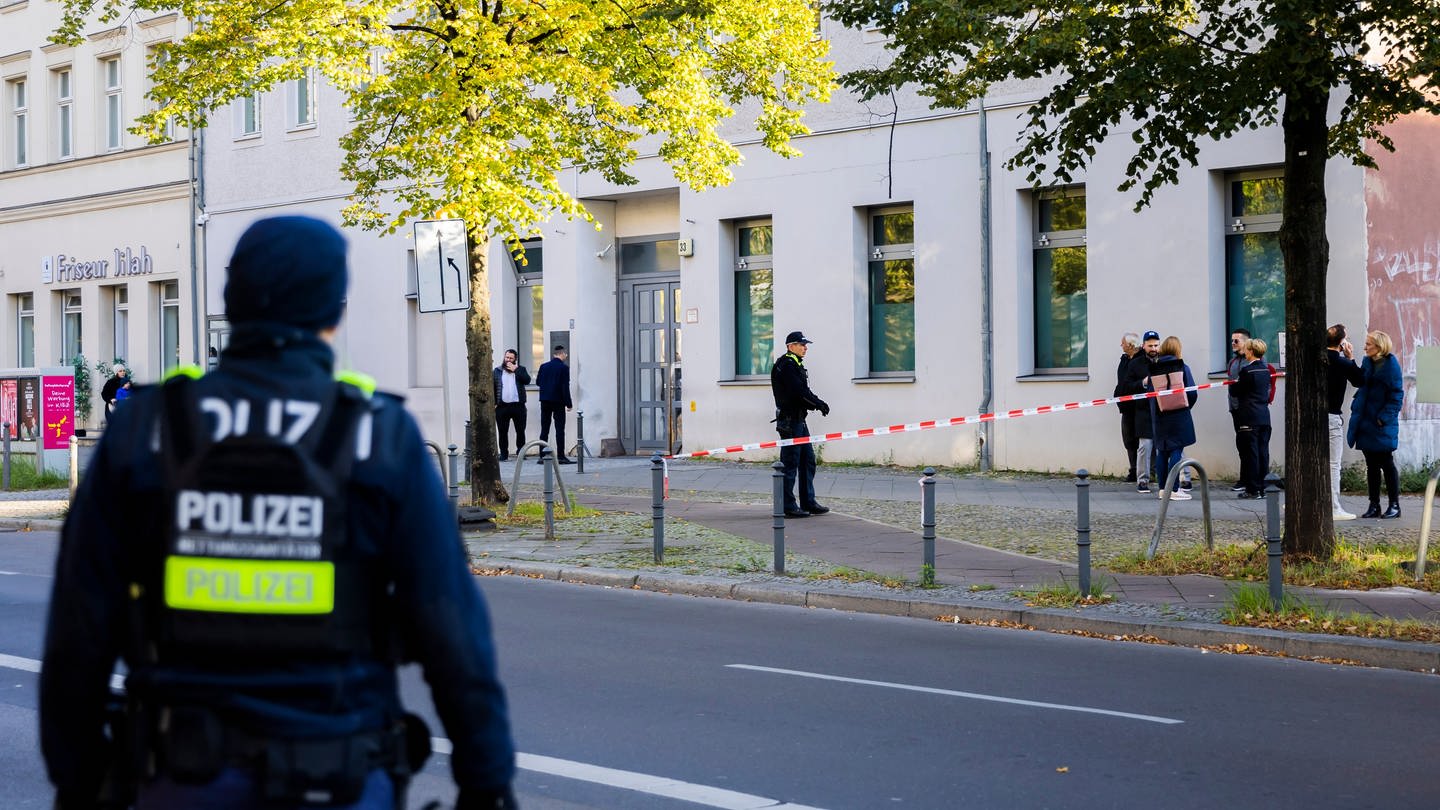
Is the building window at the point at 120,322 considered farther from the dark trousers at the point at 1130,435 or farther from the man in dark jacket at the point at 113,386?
the dark trousers at the point at 1130,435

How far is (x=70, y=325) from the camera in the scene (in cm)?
3738

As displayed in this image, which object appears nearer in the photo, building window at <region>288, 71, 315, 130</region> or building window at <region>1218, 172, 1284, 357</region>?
building window at <region>1218, 172, 1284, 357</region>

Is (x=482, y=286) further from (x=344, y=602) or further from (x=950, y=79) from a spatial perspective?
(x=344, y=602)

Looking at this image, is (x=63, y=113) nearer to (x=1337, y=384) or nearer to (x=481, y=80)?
(x=481, y=80)

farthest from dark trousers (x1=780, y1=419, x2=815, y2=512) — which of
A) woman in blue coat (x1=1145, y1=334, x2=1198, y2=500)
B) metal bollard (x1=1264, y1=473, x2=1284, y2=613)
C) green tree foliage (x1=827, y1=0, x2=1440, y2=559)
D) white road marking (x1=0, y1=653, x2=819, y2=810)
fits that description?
white road marking (x1=0, y1=653, x2=819, y2=810)

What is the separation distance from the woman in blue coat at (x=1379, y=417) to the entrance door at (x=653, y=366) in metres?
12.5

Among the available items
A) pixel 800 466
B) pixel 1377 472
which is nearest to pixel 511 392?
pixel 800 466

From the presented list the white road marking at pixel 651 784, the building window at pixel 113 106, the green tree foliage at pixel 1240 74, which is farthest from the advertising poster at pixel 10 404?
the white road marking at pixel 651 784

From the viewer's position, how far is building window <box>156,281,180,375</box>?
34.9 m

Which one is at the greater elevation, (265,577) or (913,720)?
(265,577)

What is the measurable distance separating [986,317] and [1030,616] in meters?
11.4

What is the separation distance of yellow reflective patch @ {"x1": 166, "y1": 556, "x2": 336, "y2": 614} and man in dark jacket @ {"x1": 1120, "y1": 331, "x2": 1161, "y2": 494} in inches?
652

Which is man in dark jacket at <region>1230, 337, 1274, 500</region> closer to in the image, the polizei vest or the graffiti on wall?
the graffiti on wall

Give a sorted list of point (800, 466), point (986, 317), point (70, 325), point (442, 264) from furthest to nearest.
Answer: point (70, 325) < point (986, 317) < point (800, 466) < point (442, 264)
